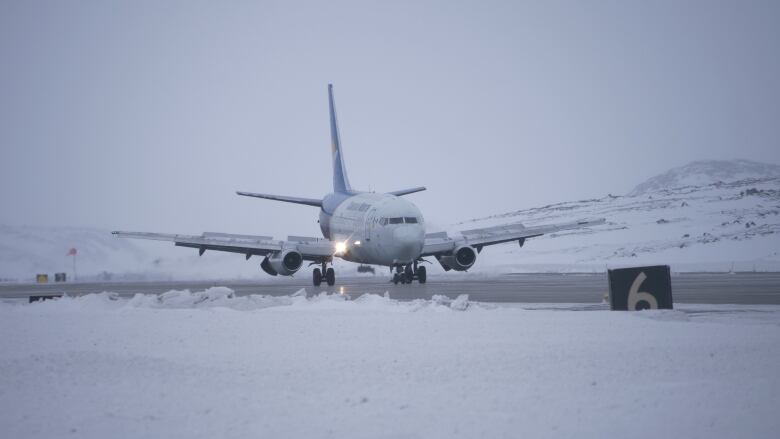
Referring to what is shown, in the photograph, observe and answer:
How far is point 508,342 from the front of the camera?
27.5ft

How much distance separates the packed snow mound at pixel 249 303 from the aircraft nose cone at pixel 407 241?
13.6 metres

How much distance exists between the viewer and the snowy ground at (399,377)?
4750 millimetres

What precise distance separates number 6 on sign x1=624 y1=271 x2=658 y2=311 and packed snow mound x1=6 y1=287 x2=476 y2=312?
2665mm

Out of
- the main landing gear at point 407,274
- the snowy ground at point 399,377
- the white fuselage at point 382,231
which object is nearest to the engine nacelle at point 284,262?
the white fuselage at point 382,231

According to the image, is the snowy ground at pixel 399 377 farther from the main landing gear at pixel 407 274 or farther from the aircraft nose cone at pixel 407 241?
the main landing gear at pixel 407 274

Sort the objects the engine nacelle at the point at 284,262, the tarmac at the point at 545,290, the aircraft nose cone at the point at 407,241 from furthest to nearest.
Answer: the engine nacelle at the point at 284,262 → the aircraft nose cone at the point at 407,241 → the tarmac at the point at 545,290

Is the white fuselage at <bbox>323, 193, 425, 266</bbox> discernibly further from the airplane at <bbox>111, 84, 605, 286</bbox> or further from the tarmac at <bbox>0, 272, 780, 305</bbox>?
the tarmac at <bbox>0, 272, 780, 305</bbox>

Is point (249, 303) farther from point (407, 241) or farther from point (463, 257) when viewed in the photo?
point (463, 257)

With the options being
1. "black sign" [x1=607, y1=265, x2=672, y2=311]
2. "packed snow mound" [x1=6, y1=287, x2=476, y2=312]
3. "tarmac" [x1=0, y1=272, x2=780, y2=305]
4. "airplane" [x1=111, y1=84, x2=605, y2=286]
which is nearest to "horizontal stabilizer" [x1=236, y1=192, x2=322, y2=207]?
"airplane" [x1=111, y1=84, x2=605, y2=286]

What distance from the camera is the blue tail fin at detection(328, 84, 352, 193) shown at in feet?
148

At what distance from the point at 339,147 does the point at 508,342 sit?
40467 millimetres

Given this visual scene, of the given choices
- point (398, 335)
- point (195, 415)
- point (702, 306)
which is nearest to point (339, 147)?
point (702, 306)

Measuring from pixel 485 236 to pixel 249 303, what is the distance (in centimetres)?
2406

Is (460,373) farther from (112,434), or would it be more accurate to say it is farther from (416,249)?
(416,249)
